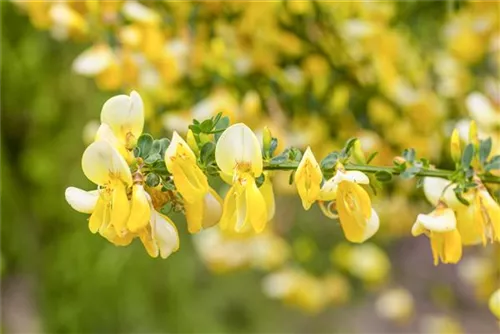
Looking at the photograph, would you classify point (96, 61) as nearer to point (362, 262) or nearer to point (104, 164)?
point (104, 164)

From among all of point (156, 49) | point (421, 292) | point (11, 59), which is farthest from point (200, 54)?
point (421, 292)

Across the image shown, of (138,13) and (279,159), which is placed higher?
(138,13)

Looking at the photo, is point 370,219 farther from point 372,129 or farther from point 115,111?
point 372,129

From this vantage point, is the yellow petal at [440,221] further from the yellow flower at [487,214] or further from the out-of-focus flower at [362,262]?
the out-of-focus flower at [362,262]

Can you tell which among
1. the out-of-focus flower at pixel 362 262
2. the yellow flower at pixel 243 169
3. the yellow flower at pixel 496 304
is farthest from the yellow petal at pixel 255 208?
the out-of-focus flower at pixel 362 262

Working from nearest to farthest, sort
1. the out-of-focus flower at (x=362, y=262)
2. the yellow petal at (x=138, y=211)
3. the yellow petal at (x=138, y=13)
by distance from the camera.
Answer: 1. the yellow petal at (x=138, y=211)
2. the yellow petal at (x=138, y=13)
3. the out-of-focus flower at (x=362, y=262)

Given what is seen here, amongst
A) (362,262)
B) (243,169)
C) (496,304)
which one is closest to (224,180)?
(243,169)

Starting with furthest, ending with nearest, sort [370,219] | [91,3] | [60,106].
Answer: [60,106], [91,3], [370,219]
